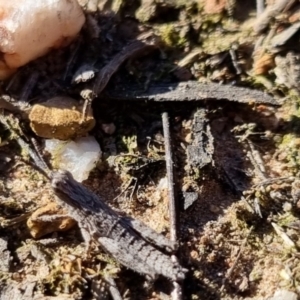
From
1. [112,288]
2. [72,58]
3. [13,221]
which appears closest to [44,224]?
[13,221]

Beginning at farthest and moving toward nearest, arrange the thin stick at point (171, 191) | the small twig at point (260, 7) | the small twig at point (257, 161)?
1. the small twig at point (260, 7)
2. the small twig at point (257, 161)
3. the thin stick at point (171, 191)

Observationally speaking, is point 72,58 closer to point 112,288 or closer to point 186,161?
point 186,161

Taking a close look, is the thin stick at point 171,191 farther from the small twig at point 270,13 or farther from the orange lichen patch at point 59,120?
the small twig at point 270,13

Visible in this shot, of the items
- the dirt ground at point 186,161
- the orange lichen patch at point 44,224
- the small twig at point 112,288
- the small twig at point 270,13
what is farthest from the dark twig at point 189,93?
the small twig at point 112,288

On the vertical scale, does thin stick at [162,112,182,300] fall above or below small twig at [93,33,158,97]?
below

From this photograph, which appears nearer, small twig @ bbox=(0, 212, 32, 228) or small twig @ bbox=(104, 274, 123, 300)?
small twig @ bbox=(104, 274, 123, 300)

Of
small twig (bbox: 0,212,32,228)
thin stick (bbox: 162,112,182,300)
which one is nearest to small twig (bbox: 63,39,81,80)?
thin stick (bbox: 162,112,182,300)

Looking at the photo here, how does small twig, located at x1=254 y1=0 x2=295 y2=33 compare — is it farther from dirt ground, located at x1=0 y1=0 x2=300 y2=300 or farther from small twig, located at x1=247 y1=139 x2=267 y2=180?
small twig, located at x1=247 y1=139 x2=267 y2=180
